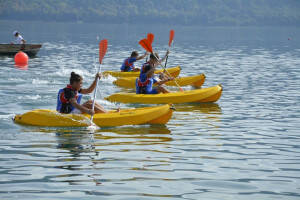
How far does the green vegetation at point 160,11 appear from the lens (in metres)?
168

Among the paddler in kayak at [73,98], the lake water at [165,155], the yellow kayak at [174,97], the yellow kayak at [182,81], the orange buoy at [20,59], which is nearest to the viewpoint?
the lake water at [165,155]

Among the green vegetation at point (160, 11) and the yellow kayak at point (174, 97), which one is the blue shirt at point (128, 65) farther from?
the green vegetation at point (160, 11)

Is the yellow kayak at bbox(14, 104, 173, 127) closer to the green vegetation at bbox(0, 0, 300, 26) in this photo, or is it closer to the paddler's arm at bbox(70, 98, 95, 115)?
the paddler's arm at bbox(70, 98, 95, 115)

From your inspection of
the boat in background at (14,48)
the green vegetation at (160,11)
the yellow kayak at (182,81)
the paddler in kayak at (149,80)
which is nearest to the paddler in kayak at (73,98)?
the paddler in kayak at (149,80)

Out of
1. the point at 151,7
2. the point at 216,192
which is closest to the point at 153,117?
the point at 216,192

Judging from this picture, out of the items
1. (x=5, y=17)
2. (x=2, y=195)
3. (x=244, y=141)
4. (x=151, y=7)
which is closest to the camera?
(x=2, y=195)

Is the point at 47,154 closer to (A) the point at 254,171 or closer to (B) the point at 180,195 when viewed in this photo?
(B) the point at 180,195

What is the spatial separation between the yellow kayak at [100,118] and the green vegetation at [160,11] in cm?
15551

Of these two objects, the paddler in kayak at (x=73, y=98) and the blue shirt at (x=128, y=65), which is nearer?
the paddler in kayak at (x=73, y=98)

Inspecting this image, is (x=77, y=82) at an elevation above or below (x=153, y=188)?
above

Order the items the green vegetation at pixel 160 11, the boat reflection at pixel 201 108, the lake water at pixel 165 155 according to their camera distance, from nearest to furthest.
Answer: the lake water at pixel 165 155 → the boat reflection at pixel 201 108 → the green vegetation at pixel 160 11

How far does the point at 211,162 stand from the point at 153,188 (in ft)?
6.41

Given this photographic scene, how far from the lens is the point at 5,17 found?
16775 centimetres

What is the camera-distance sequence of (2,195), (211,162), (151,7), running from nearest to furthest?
1. (2,195)
2. (211,162)
3. (151,7)
